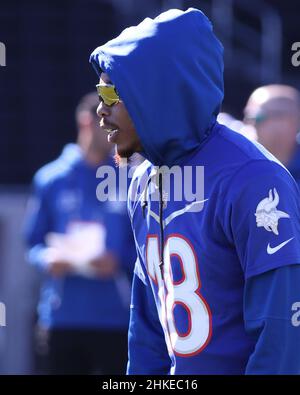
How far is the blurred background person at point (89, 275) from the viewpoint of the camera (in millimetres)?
6078

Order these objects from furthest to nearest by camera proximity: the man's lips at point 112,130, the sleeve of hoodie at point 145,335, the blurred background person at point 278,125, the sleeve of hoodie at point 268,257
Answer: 1. the blurred background person at point 278,125
2. the sleeve of hoodie at point 145,335
3. the man's lips at point 112,130
4. the sleeve of hoodie at point 268,257

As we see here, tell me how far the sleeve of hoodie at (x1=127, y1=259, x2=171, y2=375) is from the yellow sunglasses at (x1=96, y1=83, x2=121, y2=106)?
53 centimetres

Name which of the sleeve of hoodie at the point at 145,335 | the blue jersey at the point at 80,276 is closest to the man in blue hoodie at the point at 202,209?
the sleeve of hoodie at the point at 145,335

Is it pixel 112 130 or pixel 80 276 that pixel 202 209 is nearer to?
pixel 112 130

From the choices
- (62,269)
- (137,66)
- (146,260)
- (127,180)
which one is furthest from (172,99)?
(62,269)

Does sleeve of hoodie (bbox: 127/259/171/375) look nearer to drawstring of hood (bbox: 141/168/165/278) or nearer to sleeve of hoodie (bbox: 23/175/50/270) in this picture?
drawstring of hood (bbox: 141/168/165/278)

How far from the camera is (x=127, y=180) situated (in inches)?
208

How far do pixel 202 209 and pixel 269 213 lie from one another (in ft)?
0.75

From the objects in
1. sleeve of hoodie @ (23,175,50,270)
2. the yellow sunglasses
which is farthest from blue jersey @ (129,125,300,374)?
sleeve of hoodie @ (23,175,50,270)

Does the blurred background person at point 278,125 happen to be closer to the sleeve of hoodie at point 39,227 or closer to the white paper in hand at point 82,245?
the white paper in hand at point 82,245

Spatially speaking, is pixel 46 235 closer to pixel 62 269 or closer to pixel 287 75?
pixel 62 269

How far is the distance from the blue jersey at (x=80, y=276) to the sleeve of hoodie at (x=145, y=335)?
265 centimetres

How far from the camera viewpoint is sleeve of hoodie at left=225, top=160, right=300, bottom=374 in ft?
9.23

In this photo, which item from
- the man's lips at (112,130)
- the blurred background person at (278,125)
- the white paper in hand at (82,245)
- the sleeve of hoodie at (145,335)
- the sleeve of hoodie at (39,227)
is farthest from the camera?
the sleeve of hoodie at (39,227)
